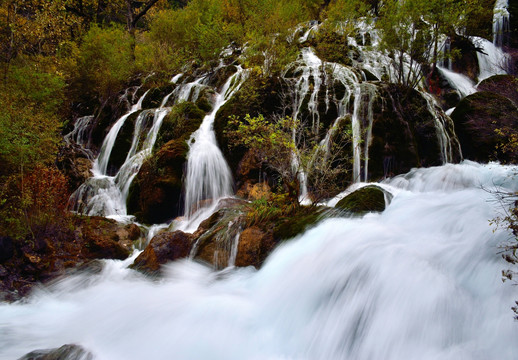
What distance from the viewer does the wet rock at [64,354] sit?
3270 mm

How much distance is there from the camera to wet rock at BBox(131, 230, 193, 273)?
6184 millimetres

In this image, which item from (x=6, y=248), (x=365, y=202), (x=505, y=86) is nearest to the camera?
(x=6, y=248)

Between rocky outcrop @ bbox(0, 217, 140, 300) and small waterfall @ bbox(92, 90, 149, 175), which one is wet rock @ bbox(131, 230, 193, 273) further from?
small waterfall @ bbox(92, 90, 149, 175)

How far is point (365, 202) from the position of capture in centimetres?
623

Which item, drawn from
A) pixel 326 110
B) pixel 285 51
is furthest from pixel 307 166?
pixel 285 51

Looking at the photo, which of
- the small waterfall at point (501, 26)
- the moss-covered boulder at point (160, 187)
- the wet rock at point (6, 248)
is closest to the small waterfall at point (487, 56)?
the small waterfall at point (501, 26)

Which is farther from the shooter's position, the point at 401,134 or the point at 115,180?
the point at 115,180

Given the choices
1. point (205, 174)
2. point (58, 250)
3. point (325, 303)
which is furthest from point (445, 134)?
point (58, 250)

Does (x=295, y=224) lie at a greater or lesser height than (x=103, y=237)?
greater

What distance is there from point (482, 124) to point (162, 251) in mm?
11226

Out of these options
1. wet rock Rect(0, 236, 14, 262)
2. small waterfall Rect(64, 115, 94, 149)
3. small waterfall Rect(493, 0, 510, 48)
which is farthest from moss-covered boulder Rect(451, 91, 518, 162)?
small waterfall Rect(64, 115, 94, 149)

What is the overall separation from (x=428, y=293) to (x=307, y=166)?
3.87 meters

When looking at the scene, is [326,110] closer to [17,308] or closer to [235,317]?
[235,317]

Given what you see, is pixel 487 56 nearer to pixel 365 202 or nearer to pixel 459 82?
pixel 459 82
